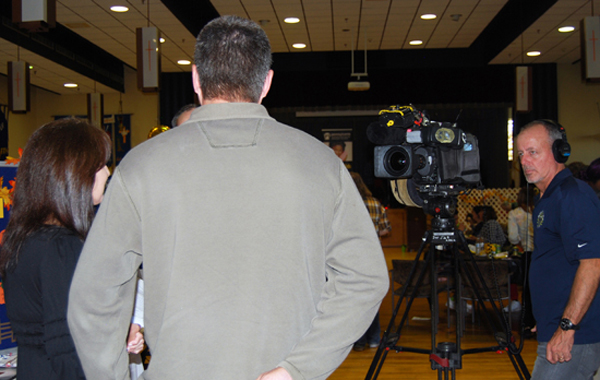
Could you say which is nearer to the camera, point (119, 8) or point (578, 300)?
point (578, 300)

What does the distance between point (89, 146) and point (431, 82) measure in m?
10.1

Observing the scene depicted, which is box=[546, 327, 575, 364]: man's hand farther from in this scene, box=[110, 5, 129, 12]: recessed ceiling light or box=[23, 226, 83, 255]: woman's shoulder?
box=[110, 5, 129, 12]: recessed ceiling light

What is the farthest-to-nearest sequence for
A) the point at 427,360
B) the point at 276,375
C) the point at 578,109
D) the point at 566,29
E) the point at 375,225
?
the point at 578,109
the point at 566,29
the point at 375,225
the point at 427,360
the point at 276,375

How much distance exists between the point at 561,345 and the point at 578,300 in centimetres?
17

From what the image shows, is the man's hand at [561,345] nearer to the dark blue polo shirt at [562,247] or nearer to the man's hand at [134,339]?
the dark blue polo shirt at [562,247]

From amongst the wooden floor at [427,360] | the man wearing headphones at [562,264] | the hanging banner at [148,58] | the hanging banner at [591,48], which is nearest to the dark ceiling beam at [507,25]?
the hanging banner at [591,48]

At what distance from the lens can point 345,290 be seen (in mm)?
1076

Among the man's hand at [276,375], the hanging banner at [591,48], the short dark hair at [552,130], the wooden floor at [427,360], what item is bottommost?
the wooden floor at [427,360]

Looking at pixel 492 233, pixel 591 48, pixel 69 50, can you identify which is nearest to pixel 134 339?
pixel 492 233

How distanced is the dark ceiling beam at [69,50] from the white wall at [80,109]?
12.1 inches

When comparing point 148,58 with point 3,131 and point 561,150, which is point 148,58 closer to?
point 561,150

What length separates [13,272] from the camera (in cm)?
144

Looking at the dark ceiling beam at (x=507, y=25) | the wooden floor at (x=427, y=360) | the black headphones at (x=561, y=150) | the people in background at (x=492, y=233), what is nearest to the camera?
the black headphones at (x=561, y=150)

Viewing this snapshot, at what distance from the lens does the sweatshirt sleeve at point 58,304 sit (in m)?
1.39
